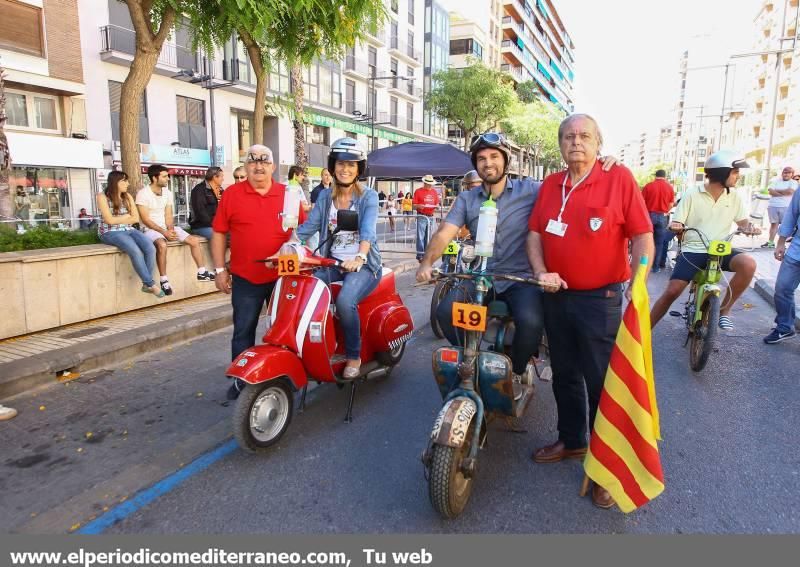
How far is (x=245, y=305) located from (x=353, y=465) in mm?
1602

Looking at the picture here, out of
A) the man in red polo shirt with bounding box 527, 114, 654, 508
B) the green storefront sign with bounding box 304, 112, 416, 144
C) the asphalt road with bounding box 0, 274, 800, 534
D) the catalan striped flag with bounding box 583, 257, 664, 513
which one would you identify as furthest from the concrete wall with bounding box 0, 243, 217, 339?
the green storefront sign with bounding box 304, 112, 416, 144

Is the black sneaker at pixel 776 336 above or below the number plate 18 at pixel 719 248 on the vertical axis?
below

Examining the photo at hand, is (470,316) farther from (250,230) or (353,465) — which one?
(250,230)

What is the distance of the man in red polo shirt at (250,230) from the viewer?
13.7 ft

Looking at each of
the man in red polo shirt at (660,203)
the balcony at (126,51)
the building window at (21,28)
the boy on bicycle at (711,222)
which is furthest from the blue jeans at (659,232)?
the building window at (21,28)

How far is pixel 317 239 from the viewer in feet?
15.0

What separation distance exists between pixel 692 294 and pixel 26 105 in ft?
75.8

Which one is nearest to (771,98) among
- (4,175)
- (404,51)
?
(404,51)

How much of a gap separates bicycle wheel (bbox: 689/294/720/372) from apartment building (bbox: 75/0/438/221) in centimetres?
671

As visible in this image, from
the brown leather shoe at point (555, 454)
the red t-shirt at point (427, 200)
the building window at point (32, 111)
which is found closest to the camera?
the brown leather shoe at point (555, 454)

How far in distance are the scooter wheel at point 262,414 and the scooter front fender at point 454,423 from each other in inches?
48.2

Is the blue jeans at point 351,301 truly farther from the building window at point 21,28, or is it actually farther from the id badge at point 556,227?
the building window at point 21,28

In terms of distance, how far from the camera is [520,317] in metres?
3.34

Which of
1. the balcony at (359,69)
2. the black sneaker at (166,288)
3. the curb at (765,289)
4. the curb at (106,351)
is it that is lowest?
the curb at (106,351)
